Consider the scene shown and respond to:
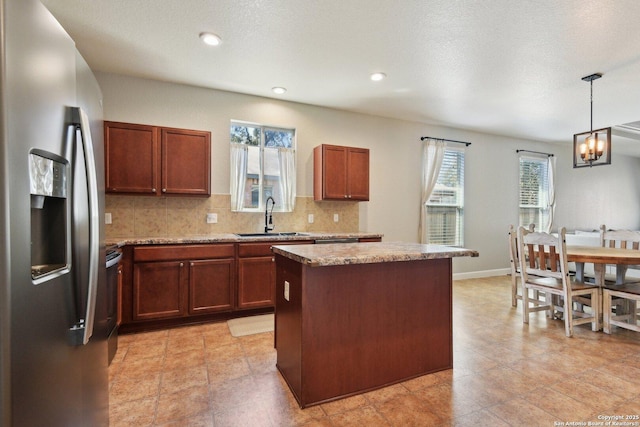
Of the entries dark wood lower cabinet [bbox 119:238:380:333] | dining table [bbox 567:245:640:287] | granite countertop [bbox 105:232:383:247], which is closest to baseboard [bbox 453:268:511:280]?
dining table [bbox 567:245:640:287]

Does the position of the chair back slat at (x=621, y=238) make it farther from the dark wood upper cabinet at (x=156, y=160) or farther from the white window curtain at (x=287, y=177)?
the dark wood upper cabinet at (x=156, y=160)

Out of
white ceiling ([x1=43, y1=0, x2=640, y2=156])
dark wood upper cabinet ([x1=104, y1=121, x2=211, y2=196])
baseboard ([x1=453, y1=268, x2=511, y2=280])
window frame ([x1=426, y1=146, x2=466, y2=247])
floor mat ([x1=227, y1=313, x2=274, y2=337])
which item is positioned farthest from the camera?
baseboard ([x1=453, y1=268, x2=511, y2=280])

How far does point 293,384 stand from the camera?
203cm

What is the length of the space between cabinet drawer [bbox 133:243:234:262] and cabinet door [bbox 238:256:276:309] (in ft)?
0.72

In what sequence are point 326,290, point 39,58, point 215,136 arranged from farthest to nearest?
point 215,136, point 326,290, point 39,58

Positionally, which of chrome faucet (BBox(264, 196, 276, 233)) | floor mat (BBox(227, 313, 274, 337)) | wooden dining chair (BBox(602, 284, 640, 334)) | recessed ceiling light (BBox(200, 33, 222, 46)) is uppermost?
recessed ceiling light (BBox(200, 33, 222, 46))

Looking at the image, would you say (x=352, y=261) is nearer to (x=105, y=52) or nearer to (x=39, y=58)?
(x=39, y=58)

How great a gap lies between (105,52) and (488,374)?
4.46 meters

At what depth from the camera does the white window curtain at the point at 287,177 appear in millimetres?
4312

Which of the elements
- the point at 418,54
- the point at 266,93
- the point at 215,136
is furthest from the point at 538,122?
the point at 215,136

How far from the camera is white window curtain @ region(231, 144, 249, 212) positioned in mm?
4051

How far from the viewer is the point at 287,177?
14.2ft

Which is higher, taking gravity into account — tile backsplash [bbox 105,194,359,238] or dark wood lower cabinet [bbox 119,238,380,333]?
tile backsplash [bbox 105,194,359,238]

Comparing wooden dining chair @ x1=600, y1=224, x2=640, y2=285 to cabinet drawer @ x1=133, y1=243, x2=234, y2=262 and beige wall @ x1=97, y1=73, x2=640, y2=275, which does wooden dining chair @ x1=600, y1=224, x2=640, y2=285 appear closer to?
beige wall @ x1=97, y1=73, x2=640, y2=275
